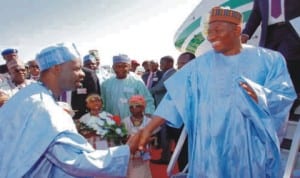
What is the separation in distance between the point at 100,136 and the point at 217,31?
7.68 feet

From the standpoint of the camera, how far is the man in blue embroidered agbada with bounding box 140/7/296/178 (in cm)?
309

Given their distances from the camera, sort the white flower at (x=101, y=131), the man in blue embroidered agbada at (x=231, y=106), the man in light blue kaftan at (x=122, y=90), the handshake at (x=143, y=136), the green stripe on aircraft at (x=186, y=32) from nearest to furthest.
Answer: the man in blue embroidered agbada at (x=231, y=106)
the handshake at (x=143, y=136)
the white flower at (x=101, y=131)
the man in light blue kaftan at (x=122, y=90)
the green stripe on aircraft at (x=186, y=32)

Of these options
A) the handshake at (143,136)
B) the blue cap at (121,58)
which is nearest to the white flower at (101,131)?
the blue cap at (121,58)

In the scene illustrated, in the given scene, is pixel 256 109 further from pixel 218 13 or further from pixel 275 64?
pixel 218 13

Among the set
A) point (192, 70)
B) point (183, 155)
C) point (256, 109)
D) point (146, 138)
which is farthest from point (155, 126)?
point (183, 155)

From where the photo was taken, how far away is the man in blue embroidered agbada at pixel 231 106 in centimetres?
309

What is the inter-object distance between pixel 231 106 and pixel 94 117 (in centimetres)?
247

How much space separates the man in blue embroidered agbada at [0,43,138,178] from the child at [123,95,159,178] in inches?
96.1

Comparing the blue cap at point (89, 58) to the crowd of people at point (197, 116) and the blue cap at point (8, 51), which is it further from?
the crowd of people at point (197, 116)

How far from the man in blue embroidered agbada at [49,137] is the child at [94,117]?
2.19m

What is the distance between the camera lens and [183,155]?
19.9 feet

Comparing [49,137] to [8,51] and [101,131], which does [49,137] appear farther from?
[8,51]

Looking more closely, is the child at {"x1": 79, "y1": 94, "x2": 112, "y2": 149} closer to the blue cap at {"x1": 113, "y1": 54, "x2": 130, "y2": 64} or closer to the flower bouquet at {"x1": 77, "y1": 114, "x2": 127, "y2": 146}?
the flower bouquet at {"x1": 77, "y1": 114, "x2": 127, "y2": 146}

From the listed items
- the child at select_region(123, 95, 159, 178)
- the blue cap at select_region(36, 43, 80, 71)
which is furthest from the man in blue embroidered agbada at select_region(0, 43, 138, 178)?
the child at select_region(123, 95, 159, 178)
